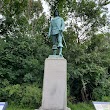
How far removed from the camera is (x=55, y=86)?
18.0ft

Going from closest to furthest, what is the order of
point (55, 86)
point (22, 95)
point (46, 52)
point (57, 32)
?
point (55, 86)
point (57, 32)
point (22, 95)
point (46, 52)

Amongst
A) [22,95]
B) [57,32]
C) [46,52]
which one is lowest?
[22,95]

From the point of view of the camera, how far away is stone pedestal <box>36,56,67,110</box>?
5.40 meters

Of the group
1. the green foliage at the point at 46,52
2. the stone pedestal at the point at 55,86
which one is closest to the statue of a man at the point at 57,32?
the stone pedestal at the point at 55,86

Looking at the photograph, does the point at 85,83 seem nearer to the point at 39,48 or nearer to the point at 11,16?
the point at 39,48

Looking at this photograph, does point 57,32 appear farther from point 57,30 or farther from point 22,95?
point 22,95

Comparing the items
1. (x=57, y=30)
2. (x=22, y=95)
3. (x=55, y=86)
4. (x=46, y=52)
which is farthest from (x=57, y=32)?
(x=22, y=95)

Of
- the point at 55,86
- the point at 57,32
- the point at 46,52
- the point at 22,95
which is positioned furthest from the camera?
the point at 46,52

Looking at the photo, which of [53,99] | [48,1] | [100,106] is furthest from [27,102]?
[48,1]

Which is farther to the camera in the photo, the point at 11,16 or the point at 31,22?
the point at 31,22

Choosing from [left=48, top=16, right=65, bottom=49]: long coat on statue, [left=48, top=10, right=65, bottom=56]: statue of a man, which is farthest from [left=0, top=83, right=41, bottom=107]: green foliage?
[left=48, top=16, right=65, bottom=49]: long coat on statue

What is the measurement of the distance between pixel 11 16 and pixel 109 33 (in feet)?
16.8

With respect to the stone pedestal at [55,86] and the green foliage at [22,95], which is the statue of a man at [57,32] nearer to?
the stone pedestal at [55,86]

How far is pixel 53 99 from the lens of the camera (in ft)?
17.8
